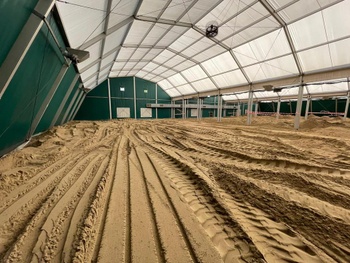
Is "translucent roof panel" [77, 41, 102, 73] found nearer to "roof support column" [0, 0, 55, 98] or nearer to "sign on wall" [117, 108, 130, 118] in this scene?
"roof support column" [0, 0, 55, 98]

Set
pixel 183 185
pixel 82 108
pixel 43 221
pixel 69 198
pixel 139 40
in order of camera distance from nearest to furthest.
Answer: pixel 43 221, pixel 69 198, pixel 183 185, pixel 139 40, pixel 82 108

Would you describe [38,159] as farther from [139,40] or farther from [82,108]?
[82,108]

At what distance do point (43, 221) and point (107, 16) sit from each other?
1007 centimetres

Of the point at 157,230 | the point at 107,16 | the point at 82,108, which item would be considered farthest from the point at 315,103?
the point at 82,108

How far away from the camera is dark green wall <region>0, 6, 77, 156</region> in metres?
3.54

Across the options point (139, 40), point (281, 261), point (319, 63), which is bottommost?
point (281, 261)

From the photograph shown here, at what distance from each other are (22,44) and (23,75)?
4.08 ft

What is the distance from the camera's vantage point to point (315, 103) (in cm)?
3238

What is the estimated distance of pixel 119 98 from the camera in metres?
29.5

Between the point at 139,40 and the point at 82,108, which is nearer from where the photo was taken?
the point at 139,40

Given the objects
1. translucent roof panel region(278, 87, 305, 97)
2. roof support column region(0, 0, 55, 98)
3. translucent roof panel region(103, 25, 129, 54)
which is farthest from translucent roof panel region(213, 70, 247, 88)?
roof support column region(0, 0, 55, 98)

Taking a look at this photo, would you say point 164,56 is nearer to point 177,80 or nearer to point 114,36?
point 177,80

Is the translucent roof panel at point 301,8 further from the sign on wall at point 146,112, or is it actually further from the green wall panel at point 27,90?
the sign on wall at point 146,112

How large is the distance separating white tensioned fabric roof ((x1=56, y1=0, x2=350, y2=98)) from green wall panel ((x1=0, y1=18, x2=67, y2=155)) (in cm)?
148
